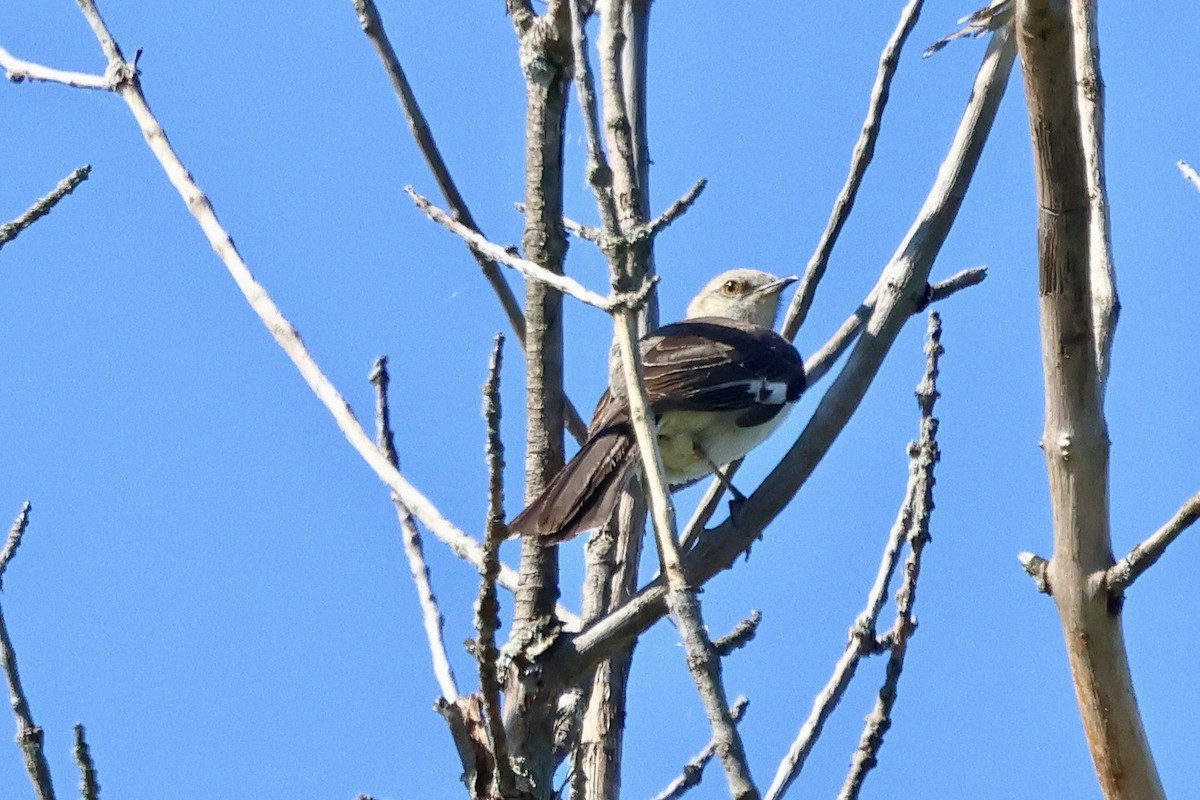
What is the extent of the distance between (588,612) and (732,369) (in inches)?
78.6

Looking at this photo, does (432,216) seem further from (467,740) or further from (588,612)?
(588,612)

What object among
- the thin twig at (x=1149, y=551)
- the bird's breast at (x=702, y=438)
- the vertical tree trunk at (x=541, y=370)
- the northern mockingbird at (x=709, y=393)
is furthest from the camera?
the bird's breast at (x=702, y=438)

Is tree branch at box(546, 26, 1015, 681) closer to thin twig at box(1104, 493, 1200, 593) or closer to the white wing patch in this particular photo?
thin twig at box(1104, 493, 1200, 593)

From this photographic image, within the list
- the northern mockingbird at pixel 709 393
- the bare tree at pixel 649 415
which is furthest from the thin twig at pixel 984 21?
the northern mockingbird at pixel 709 393

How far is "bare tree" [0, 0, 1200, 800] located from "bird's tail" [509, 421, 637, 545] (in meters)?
0.09

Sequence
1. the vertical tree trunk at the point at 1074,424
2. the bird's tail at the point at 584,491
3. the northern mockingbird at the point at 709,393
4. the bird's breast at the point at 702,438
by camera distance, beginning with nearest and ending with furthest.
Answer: the vertical tree trunk at the point at 1074,424 < the bird's tail at the point at 584,491 < the northern mockingbird at the point at 709,393 < the bird's breast at the point at 702,438

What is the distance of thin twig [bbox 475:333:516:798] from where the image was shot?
9.80ft

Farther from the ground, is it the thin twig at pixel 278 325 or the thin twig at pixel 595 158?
the thin twig at pixel 278 325

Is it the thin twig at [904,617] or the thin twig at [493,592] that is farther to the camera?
the thin twig at [904,617]

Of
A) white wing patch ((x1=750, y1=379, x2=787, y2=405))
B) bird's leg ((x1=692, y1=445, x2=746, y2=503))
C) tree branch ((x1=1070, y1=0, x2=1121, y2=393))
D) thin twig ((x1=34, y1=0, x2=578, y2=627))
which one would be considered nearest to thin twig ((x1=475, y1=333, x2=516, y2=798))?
thin twig ((x1=34, y1=0, x2=578, y2=627))

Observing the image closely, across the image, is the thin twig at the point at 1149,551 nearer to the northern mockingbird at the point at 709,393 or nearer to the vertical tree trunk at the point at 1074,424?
the vertical tree trunk at the point at 1074,424

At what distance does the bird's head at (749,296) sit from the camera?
9.09m

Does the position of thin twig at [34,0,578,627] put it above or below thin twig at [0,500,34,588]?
above

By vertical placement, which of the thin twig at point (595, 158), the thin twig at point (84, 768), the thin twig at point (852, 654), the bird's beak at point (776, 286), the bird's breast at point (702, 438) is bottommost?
the thin twig at point (84, 768)
